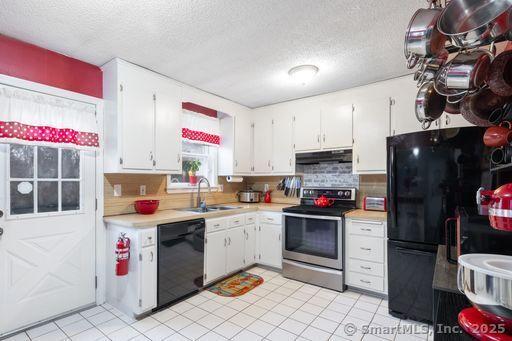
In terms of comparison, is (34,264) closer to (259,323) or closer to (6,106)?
(6,106)

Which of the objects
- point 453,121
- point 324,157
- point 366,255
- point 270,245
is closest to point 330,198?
point 324,157

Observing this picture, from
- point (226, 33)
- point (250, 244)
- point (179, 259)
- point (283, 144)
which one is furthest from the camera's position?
point (283, 144)

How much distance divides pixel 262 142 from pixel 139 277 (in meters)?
2.50

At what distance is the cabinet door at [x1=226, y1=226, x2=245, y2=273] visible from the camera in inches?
130

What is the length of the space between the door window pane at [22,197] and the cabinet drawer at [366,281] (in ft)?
10.5

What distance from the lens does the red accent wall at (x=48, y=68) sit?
84.2 inches

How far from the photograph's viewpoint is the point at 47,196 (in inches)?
94.0

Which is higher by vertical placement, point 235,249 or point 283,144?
point 283,144

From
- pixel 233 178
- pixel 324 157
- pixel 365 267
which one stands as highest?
pixel 324 157

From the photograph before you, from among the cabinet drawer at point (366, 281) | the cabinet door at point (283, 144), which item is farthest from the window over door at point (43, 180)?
the cabinet drawer at point (366, 281)

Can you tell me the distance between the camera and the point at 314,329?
2240mm

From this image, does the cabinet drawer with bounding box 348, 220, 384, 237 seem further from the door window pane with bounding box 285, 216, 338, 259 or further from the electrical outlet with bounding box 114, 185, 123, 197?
the electrical outlet with bounding box 114, 185, 123, 197

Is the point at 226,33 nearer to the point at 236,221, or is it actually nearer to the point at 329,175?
the point at 236,221

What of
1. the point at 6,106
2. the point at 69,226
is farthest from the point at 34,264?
the point at 6,106
